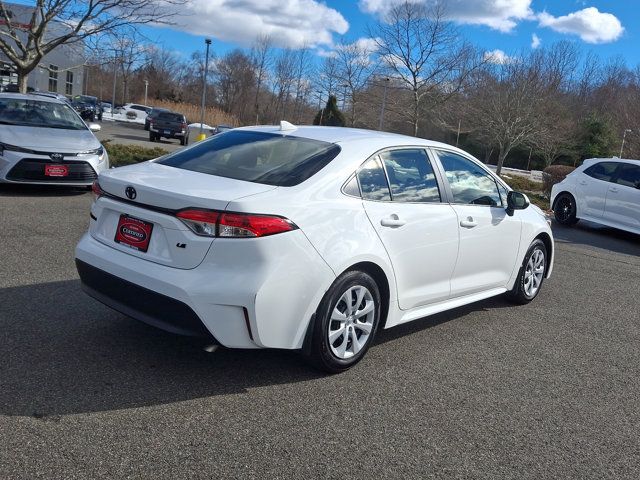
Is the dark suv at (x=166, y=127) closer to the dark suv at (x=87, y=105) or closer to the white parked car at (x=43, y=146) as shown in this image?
the dark suv at (x=87, y=105)

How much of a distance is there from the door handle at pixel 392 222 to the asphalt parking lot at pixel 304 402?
3.17 feet

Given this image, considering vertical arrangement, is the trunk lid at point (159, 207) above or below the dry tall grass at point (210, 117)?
below

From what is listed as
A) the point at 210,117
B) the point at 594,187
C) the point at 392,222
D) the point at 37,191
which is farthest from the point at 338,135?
the point at 210,117

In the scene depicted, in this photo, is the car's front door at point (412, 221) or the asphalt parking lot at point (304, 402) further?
the car's front door at point (412, 221)

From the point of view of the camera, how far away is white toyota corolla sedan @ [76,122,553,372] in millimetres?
3436

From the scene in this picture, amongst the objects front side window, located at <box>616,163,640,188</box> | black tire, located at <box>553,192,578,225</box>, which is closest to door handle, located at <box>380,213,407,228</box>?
front side window, located at <box>616,163,640,188</box>

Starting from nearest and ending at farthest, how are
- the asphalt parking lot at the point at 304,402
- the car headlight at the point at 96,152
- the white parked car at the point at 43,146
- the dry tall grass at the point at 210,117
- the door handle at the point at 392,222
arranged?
the asphalt parking lot at the point at 304,402 < the door handle at the point at 392,222 < the white parked car at the point at 43,146 < the car headlight at the point at 96,152 < the dry tall grass at the point at 210,117

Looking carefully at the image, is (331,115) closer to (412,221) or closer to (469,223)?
(469,223)

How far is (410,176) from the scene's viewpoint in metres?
4.56

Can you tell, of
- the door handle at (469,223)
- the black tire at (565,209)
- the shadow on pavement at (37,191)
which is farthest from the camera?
the black tire at (565,209)

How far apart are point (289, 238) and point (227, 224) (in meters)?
0.36

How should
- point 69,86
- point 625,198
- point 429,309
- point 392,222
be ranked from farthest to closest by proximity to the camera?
point 69,86, point 625,198, point 429,309, point 392,222

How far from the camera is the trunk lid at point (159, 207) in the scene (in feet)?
11.4

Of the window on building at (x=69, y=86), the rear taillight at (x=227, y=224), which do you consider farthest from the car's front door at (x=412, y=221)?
the window on building at (x=69, y=86)
